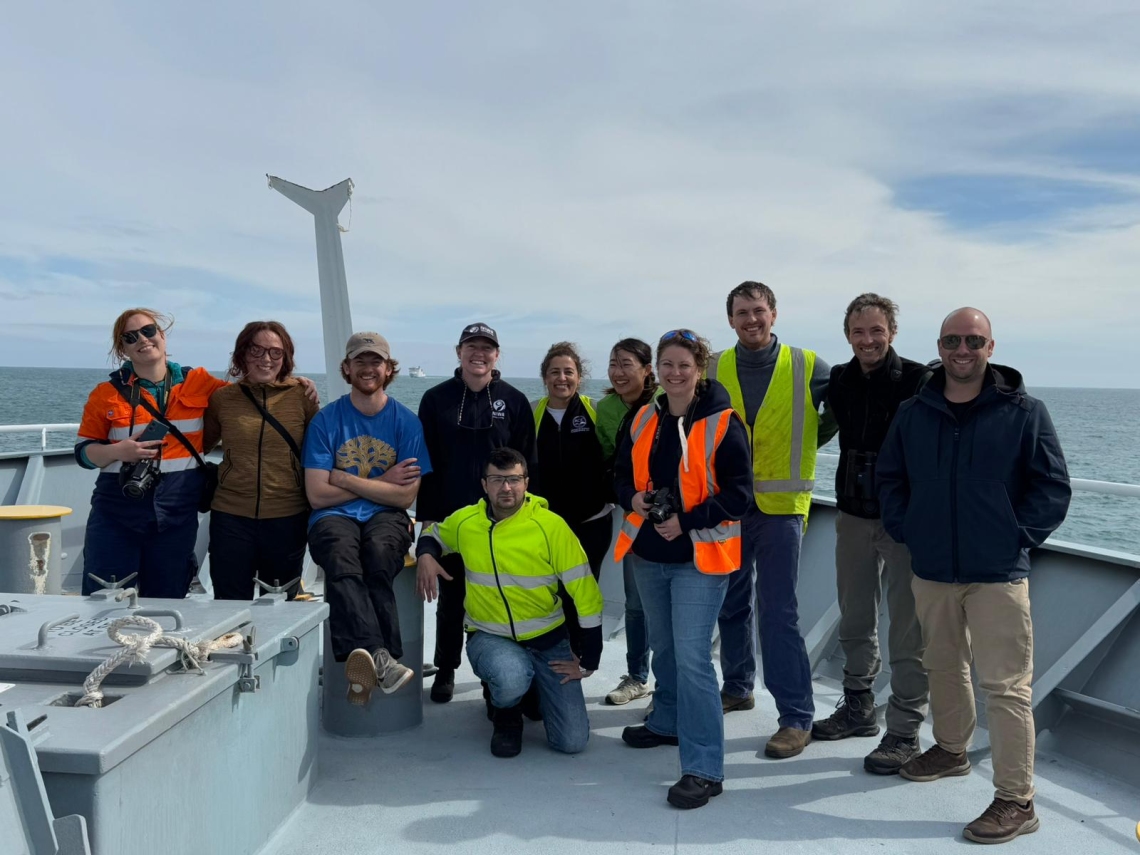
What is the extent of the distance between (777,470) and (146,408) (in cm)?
259

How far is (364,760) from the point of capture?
348 centimetres

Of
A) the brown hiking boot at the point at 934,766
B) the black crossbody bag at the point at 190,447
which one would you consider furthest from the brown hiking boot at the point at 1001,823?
the black crossbody bag at the point at 190,447

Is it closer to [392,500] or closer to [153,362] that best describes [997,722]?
[392,500]

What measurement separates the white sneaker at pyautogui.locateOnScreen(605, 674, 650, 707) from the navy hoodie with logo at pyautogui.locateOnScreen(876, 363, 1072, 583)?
162cm

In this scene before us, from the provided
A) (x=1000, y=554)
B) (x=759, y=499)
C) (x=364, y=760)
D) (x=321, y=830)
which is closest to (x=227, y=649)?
(x=321, y=830)

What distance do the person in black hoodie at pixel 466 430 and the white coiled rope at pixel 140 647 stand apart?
1458 mm

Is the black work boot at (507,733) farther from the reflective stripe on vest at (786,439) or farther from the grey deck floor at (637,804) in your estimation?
the reflective stripe on vest at (786,439)

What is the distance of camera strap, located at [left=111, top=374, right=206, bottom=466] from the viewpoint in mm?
3679

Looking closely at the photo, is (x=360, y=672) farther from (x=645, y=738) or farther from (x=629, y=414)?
(x=629, y=414)

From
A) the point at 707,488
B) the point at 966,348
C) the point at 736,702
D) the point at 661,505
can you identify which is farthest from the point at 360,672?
the point at 966,348

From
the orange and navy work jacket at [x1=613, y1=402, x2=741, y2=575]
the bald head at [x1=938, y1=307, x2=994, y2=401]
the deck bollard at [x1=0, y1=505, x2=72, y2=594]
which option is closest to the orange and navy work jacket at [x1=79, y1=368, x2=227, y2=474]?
the deck bollard at [x1=0, y1=505, x2=72, y2=594]

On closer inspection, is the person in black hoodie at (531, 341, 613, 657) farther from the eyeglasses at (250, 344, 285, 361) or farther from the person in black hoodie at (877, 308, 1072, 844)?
the person in black hoodie at (877, 308, 1072, 844)

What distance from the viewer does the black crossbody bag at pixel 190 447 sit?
3.69m

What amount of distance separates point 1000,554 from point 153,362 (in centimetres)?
328
